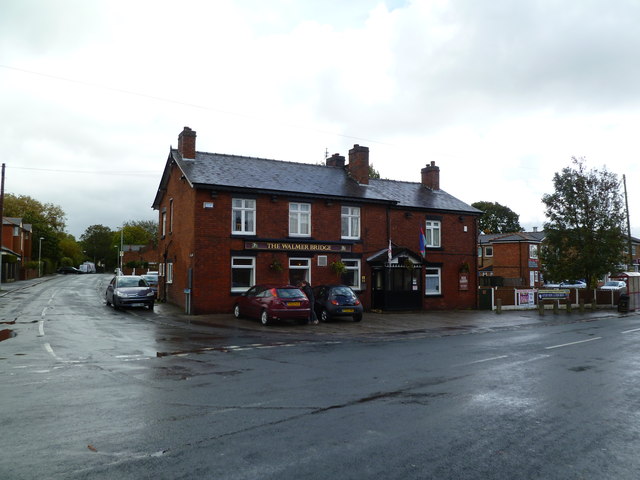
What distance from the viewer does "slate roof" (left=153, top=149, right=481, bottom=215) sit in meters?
23.7

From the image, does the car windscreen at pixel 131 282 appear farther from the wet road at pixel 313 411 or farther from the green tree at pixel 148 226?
the green tree at pixel 148 226

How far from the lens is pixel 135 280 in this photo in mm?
25969

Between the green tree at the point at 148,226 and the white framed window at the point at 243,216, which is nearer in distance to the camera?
the white framed window at the point at 243,216

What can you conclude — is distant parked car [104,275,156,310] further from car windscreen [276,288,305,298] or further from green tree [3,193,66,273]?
green tree [3,193,66,273]

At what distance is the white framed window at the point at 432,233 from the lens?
29.3 m

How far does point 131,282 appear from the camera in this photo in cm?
2589

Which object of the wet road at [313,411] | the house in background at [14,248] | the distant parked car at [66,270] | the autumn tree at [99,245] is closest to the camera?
the wet road at [313,411]

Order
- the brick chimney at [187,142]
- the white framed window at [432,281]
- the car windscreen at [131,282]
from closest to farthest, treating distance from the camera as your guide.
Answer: the brick chimney at [187,142], the car windscreen at [131,282], the white framed window at [432,281]

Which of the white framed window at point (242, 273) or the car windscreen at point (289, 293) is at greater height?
the white framed window at point (242, 273)

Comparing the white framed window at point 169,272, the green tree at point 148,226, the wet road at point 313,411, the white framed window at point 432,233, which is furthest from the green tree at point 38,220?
the wet road at point 313,411

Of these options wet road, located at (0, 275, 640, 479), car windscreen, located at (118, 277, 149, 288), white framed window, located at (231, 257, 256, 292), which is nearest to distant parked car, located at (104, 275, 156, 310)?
car windscreen, located at (118, 277, 149, 288)

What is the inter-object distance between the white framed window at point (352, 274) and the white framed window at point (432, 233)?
5.05 meters

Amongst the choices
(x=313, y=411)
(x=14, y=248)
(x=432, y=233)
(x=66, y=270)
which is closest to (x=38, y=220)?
(x=66, y=270)

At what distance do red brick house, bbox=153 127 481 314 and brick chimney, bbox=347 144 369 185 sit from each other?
57 millimetres
